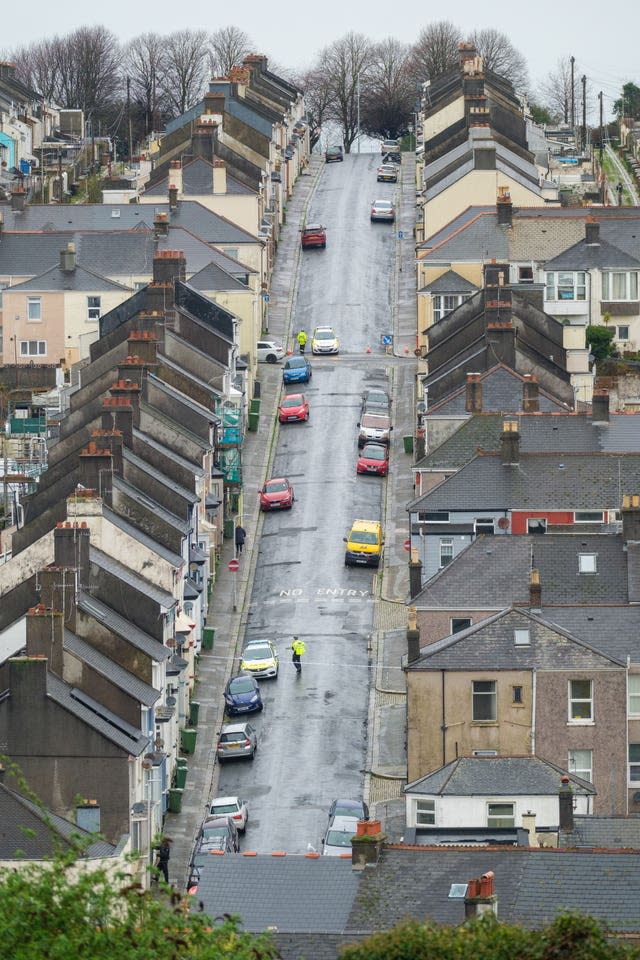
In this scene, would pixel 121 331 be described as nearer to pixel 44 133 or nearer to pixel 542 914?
pixel 542 914

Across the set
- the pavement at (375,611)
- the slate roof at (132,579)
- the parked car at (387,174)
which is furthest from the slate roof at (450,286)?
the slate roof at (132,579)

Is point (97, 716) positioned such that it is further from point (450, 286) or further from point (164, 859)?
point (450, 286)

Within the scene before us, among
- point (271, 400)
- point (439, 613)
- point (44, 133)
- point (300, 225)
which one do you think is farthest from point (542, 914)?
point (44, 133)

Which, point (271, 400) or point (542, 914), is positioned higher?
point (271, 400)

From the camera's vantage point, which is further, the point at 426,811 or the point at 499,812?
the point at 426,811

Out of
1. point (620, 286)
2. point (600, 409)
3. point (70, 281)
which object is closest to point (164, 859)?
point (600, 409)

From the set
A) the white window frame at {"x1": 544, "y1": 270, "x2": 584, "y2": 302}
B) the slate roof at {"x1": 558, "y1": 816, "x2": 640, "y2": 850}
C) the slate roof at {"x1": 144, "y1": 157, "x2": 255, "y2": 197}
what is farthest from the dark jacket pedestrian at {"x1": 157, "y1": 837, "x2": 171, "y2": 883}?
the slate roof at {"x1": 144, "y1": 157, "x2": 255, "y2": 197}

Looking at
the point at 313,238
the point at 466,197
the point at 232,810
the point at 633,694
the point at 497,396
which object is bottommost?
the point at 232,810
